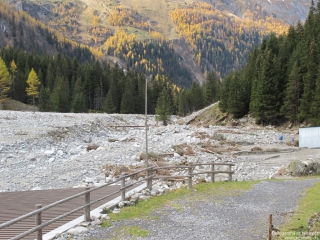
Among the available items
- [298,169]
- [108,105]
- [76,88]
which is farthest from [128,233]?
[76,88]

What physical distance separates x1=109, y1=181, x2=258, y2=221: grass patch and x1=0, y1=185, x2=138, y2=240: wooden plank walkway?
1.62 m

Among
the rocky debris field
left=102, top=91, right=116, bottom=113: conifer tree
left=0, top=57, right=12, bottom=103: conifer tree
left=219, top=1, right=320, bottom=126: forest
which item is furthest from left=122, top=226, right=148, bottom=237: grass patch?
left=0, top=57, right=12, bottom=103: conifer tree

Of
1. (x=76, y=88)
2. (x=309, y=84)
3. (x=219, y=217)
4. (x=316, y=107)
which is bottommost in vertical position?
(x=219, y=217)

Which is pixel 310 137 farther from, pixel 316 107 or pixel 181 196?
pixel 181 196

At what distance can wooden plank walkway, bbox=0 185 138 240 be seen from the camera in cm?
994

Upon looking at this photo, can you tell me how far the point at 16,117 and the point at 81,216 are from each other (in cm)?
3947

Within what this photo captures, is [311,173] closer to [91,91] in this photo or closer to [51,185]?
[51,185]

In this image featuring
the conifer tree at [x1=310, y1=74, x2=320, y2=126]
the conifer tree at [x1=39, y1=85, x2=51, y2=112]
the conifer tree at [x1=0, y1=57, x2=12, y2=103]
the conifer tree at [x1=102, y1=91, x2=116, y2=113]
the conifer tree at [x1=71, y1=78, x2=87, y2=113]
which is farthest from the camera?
the conifer tree at [x1=102, y1=91, x2=116, y2=113]

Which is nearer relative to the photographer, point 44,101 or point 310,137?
point 310,137

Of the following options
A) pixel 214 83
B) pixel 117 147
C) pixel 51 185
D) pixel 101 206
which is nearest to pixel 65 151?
pixel 117 147

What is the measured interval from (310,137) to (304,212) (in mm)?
23777

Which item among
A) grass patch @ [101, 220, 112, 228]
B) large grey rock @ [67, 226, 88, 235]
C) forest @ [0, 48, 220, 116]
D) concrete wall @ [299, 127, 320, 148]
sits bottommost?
grass patch @ [101, 220, 112, 228]

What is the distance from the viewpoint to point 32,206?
1292cm

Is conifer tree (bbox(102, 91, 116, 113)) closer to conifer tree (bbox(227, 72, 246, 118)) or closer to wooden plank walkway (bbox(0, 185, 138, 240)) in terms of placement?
conifer tree (bbox(227, 72, 246, 118))
